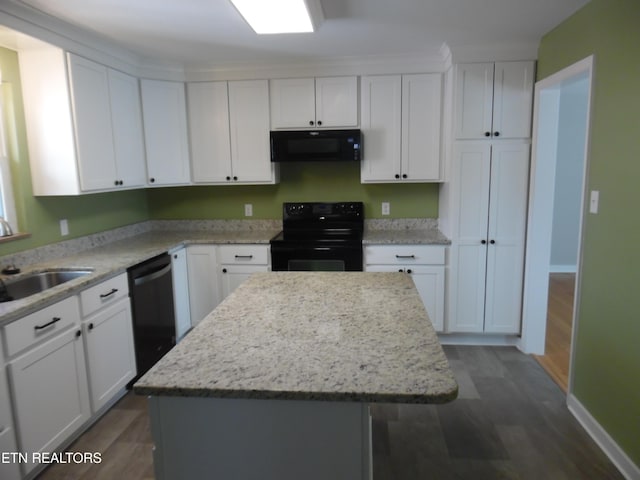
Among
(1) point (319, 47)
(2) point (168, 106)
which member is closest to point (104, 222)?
(2) point (168, 106)

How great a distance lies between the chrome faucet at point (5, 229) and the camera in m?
2.50

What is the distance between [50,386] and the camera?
2082mm

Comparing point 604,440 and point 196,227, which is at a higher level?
point 196,227

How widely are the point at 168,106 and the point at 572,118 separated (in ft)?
15.8

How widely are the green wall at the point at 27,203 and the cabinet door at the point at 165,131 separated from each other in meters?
0.52

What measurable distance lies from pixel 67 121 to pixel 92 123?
0.20 metres

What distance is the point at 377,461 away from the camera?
2129 millimetres

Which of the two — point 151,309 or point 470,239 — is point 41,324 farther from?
point 470,239

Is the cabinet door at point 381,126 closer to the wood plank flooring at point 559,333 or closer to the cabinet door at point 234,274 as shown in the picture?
the cabinet door at point 234,274

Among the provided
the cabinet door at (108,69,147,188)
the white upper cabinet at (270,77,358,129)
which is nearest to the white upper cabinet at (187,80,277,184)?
the white upper cabinet at (270,77,358,129)

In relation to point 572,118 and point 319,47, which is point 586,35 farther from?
point 572,118

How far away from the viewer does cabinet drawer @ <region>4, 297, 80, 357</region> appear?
1.86 m

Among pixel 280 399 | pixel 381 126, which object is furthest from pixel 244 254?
pixel 280 399

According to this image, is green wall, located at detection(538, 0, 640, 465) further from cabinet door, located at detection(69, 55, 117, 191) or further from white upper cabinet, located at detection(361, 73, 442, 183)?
cabinet door, located at detection(69, 55, 117, 191)
